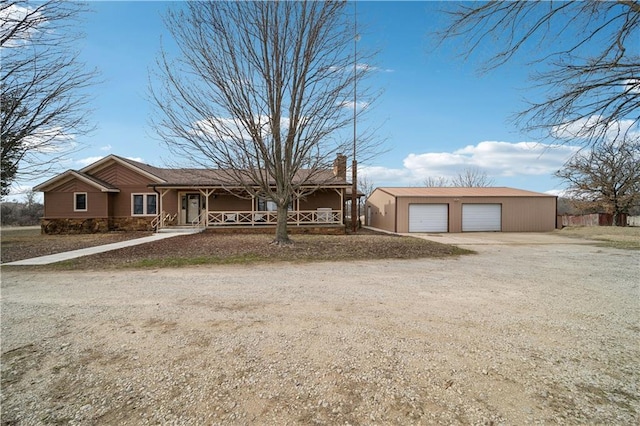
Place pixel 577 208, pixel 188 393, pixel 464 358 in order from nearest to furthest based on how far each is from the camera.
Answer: pixel 188 393, pixel 464 358, pixel 577 208

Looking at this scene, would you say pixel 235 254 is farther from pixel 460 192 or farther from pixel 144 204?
pixel 460 192

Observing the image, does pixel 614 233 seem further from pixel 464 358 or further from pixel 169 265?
pixel 169 265

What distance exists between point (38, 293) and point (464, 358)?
6520 millimetres

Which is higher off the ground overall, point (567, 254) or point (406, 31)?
point (406, 31)

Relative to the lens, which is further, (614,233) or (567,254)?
(614,233)

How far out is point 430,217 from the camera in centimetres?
2088

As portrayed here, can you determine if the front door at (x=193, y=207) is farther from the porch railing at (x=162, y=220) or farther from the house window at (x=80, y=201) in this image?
the house window at (x=80, y=201)

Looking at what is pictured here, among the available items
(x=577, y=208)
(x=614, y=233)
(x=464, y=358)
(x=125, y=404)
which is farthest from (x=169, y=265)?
(x=577, y=208)

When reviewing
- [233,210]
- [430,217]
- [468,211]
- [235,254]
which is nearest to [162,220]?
[233,210]

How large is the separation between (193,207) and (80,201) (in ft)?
21.5

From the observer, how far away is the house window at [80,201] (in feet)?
60.9

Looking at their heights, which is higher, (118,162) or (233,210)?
(118,162)

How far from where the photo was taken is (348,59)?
10242 mm

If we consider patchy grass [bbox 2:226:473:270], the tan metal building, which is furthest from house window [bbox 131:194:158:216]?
the tan metal building
